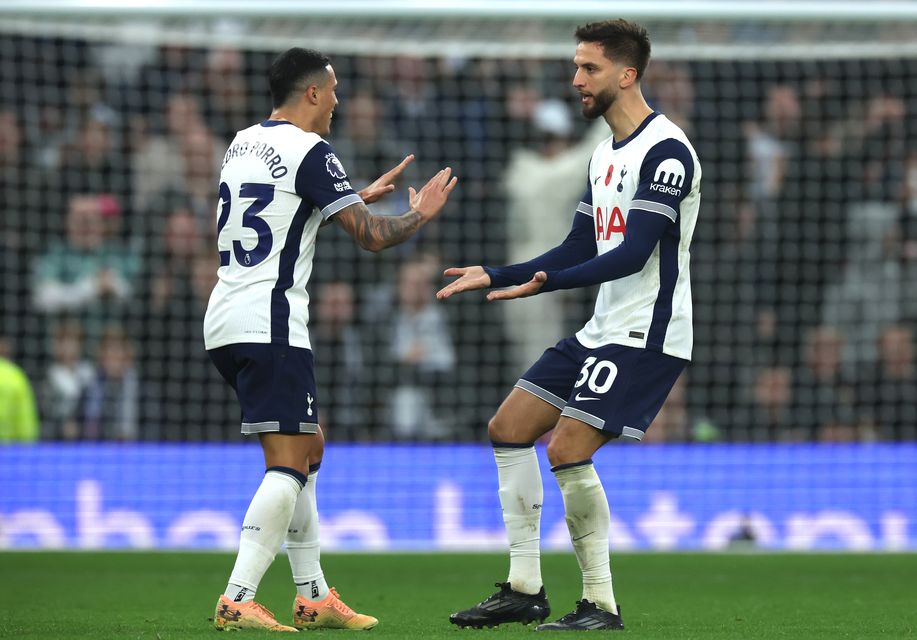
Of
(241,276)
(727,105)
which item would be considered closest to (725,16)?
(727,105)

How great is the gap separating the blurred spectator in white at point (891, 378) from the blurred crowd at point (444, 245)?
0.08 feet

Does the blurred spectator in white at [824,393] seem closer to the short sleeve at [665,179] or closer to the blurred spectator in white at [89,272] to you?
the blurred spectator in white at [89,272]

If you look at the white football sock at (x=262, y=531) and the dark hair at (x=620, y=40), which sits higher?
the dark hair at (x=620, y=40)

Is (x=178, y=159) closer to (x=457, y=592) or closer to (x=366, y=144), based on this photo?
(x=366, y=144)

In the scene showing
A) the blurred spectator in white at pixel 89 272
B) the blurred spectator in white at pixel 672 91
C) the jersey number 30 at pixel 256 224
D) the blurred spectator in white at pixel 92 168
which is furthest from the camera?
the blurred spectator in white at pixel 672 91

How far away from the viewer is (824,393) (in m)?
12.3

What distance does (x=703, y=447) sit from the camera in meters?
10.5

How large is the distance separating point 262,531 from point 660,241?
171 cm

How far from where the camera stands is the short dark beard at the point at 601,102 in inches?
218

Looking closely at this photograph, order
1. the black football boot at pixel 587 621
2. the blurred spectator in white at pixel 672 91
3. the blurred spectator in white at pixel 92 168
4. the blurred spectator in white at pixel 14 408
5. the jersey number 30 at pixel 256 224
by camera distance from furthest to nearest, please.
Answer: the blurred spectator in white at pixel 672 91 < the blurred spectator in white at pixel 92 168 < the blurred spectator in white at pixel 14 408 < the jersey number 30 at pixel 256 224 < the black football boot at pixel 587 621

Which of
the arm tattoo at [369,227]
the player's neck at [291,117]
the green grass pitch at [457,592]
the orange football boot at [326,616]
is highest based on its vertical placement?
the player's neck at [291,117]

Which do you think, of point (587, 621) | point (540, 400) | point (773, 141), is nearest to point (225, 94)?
point (773, 141)

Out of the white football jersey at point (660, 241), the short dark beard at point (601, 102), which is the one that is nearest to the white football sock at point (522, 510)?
the white football jersey at point (660, 241)

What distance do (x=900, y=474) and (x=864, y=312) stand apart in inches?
101
